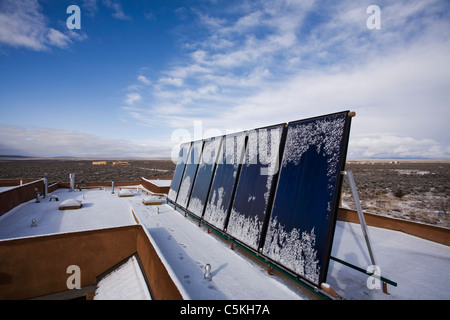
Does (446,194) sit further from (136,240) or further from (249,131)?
(136,240)

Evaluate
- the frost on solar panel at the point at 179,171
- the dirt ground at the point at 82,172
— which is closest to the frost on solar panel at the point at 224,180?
the frost on solar panel at the point at 179,171

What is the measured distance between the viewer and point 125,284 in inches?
239

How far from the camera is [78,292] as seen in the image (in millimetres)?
6824

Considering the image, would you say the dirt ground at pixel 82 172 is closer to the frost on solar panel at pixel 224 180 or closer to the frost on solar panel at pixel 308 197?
the frost on solar panel at pixel 224 180

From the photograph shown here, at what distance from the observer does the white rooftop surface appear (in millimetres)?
4270

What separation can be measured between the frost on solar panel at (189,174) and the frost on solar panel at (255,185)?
12.6 feet

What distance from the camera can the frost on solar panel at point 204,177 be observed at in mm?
7801

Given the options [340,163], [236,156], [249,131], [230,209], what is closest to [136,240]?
[230,209]

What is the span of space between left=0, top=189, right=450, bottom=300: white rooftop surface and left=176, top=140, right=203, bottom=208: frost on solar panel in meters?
0.88

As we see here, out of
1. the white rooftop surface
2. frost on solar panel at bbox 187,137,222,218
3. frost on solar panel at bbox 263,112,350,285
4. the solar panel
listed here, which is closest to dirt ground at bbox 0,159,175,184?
the white rooftop surface

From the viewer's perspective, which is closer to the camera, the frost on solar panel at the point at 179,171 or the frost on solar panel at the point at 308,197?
the frost on solar panel at the point at 308,197

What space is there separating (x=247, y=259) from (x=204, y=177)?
361 centimetres

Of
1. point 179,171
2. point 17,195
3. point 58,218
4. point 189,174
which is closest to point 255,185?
point 189,174

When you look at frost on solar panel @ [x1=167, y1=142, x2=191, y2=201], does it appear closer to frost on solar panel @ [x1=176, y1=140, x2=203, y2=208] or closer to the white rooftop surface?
frost on solar panel @ [x1=176, y1=140, x2=203, y2=208]
